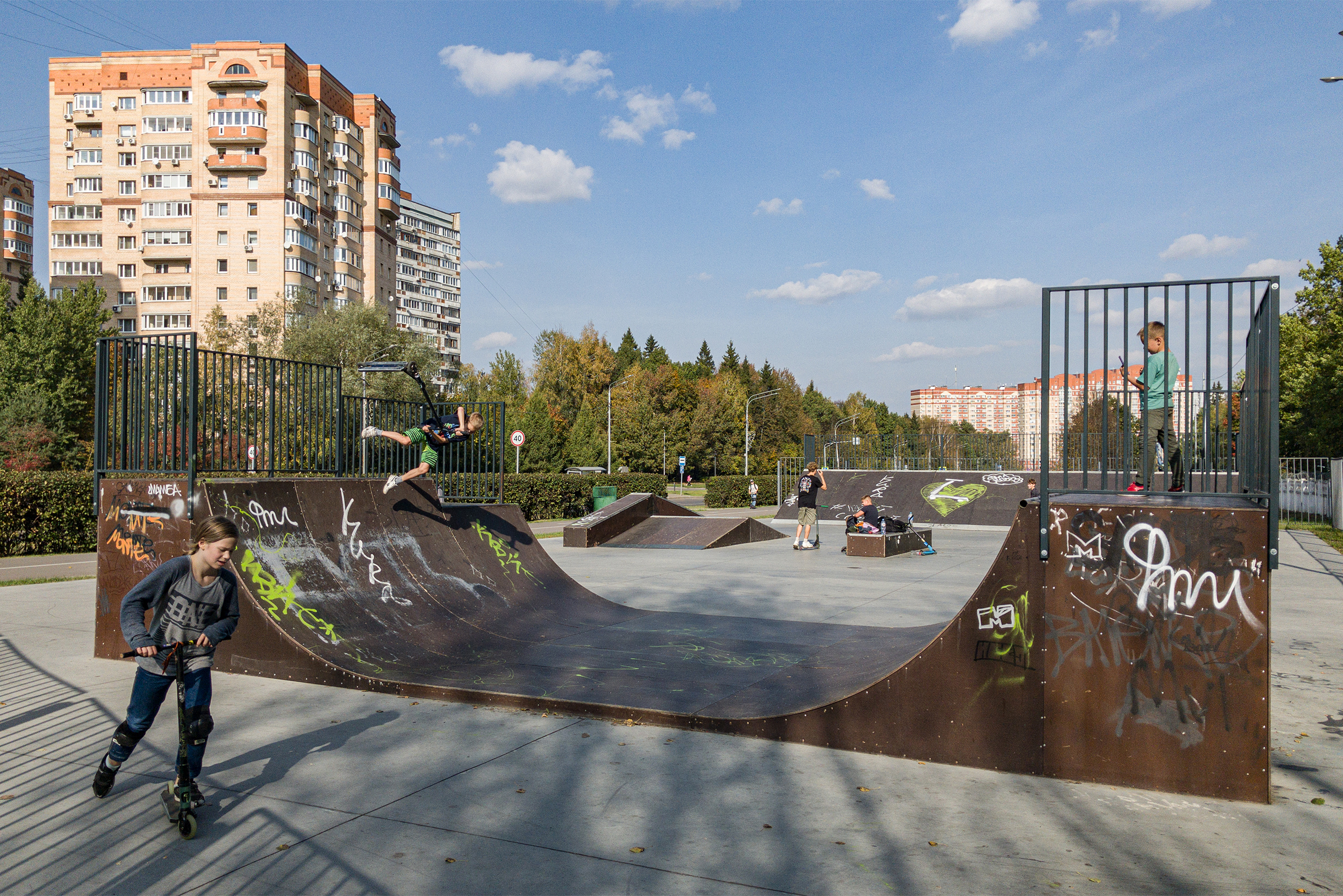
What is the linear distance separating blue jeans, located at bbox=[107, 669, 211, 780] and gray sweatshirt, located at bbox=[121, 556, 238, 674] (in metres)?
0.05

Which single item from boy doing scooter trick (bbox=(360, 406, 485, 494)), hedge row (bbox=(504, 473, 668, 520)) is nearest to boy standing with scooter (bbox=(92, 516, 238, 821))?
boy doing scooter trick (bbox=(360, 406, 485, 494))

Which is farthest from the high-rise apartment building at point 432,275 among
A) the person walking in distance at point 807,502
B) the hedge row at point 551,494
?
the person walking in distance at point 807,502

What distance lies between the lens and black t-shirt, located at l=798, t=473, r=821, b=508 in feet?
56.6

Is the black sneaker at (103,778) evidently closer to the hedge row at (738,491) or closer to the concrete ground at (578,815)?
the concrete ground at (578,815)

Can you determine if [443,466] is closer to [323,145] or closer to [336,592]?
[336,592]

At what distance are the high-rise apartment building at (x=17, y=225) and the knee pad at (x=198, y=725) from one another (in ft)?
329

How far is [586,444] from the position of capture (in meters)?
61.6

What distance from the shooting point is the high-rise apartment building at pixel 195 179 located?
60719mm

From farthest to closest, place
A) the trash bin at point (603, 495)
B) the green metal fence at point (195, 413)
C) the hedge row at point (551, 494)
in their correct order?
the trash bin at point (603, 495), the hedge row at point (551, 494), the green metal fence at point (195, 413)

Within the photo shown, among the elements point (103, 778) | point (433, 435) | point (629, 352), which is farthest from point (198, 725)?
point (629, 352)

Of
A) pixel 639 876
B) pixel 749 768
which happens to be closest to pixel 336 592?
pixel 749 768

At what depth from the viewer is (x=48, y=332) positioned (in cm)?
4344

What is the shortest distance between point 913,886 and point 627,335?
9843cm

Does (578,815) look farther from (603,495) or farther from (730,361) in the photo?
(730,361)
